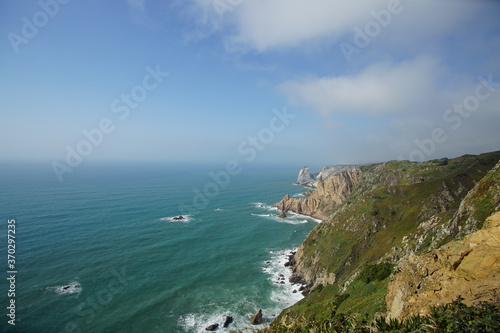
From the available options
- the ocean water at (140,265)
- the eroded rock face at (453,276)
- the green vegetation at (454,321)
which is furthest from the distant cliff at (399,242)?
the ocean water at (140,265)

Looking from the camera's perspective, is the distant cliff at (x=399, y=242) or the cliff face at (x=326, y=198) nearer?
the distant cliff at (x=399, y=242)

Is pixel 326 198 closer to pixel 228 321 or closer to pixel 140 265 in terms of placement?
pixel 140 265

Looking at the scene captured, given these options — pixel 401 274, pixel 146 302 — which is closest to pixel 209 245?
pixel 146 302

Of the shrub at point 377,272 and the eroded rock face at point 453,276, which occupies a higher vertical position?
the eroded rock face at point 453,276

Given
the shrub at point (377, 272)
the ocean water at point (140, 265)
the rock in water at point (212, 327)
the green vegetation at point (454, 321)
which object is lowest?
the rock in water at point (212, 327)

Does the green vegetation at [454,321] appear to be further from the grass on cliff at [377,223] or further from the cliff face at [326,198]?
the cliff face at [326,198]

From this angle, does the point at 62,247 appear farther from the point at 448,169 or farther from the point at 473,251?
the point at 448,169

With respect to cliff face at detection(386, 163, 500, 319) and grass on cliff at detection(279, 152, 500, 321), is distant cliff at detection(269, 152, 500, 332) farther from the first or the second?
grass on cliff at detection(279, 152, 500, 321)
